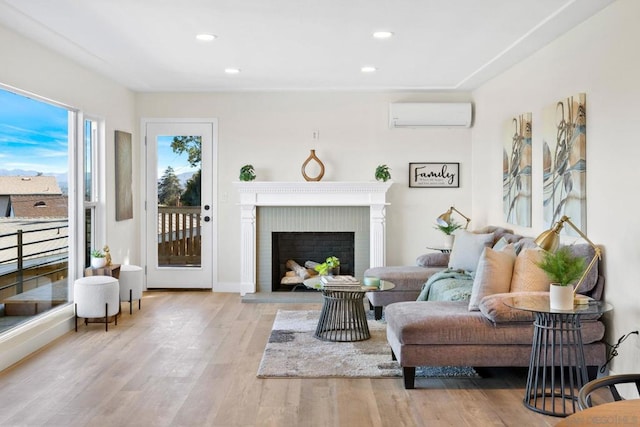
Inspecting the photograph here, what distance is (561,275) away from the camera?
336cm

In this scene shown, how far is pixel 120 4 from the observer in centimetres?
394

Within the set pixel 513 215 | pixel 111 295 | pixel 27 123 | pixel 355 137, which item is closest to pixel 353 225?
pixel 355 137

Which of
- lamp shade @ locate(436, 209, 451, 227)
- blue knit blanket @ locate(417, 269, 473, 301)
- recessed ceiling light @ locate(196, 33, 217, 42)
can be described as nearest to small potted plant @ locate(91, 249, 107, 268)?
recessed ceiling light @ locate(196, 33, 217, 42)

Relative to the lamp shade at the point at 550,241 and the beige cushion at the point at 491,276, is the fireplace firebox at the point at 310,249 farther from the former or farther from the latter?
the lamp shade at the point at 550,241

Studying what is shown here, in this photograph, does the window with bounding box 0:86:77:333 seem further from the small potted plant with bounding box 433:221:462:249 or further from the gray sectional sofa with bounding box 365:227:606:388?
the small potted plant with bounding box 433:221:462:249

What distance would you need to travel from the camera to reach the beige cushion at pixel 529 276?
3.94 meters

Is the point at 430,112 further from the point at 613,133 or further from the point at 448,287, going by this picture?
the point at 613,133

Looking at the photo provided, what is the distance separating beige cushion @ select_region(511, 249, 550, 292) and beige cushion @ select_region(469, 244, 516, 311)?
0.19 ft

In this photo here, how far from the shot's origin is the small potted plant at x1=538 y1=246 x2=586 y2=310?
332 cm

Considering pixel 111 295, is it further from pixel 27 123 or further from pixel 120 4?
pixel 120 4

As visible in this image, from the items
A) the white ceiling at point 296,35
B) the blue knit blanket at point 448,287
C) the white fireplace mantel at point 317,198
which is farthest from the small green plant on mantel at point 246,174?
the blue knit blanket at point 448,287

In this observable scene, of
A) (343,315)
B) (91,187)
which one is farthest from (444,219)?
(91,187)

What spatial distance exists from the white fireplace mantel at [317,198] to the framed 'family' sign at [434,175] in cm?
43

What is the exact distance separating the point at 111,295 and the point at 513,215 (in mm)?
3585
